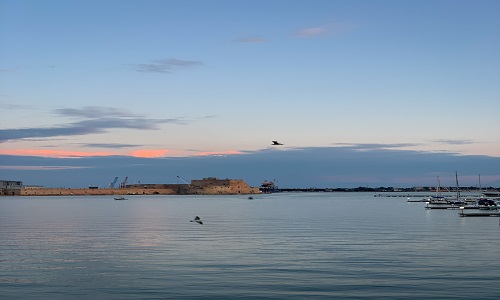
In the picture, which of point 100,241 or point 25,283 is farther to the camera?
point 100,241

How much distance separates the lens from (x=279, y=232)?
258ft

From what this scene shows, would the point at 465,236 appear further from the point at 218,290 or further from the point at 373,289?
the point at 218,290

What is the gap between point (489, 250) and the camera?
55.6m

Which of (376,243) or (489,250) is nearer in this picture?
(489,250)

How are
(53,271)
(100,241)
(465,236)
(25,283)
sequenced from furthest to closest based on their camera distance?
1. (465,236)
2. (100,241)
3. (53,271)
4. (25,283)

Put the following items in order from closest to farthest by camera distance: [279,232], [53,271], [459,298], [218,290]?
[459,298] < [218,290] < [53,271] < [279,232]

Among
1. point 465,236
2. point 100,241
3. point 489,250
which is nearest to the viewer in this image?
point 489,250

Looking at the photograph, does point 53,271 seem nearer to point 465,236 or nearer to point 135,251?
point 135,251

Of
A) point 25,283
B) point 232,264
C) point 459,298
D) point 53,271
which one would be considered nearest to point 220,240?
point 232,264

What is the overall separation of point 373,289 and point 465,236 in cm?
3927

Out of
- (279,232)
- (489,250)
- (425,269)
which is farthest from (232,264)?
(279,232)

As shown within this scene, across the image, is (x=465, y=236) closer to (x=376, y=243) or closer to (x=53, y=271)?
(x=376, y=243)

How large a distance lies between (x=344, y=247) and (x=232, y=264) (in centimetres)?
1562

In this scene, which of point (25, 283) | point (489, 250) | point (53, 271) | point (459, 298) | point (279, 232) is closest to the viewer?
point (459, 298)
